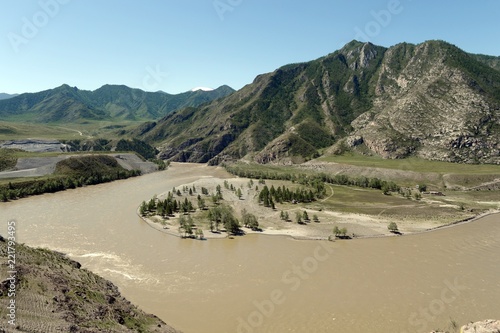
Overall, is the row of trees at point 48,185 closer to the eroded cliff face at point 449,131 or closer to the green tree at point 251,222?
the green tree at point 251,222

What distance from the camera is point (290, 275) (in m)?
49.4

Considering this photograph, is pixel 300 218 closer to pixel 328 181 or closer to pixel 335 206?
pixel 335 206

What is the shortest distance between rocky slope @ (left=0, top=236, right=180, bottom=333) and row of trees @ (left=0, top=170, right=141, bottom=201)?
79.1m

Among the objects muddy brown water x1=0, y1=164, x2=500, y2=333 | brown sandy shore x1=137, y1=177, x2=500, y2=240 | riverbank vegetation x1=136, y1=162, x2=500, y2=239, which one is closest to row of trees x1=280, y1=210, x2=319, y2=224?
riverbank vegetation x1=136, y1=162, x2=500, y2=239

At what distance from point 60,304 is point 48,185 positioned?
104m

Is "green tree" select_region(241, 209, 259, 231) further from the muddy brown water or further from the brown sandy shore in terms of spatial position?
the muddy brown water

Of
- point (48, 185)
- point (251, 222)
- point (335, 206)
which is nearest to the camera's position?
point (251, 222)

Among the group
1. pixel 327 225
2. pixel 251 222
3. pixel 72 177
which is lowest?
pixel 327 225

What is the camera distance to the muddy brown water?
125ft

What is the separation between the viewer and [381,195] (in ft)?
373

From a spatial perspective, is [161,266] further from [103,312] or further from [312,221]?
[312,221]

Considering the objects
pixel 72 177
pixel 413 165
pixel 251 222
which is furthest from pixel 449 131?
pixel 72 177

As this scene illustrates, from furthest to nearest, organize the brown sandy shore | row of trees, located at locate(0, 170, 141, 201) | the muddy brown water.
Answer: row of trees, located at locate(0, 170, 141, 201) → the brown sandy shore → the muddy brown water

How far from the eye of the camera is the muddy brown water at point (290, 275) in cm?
3797
